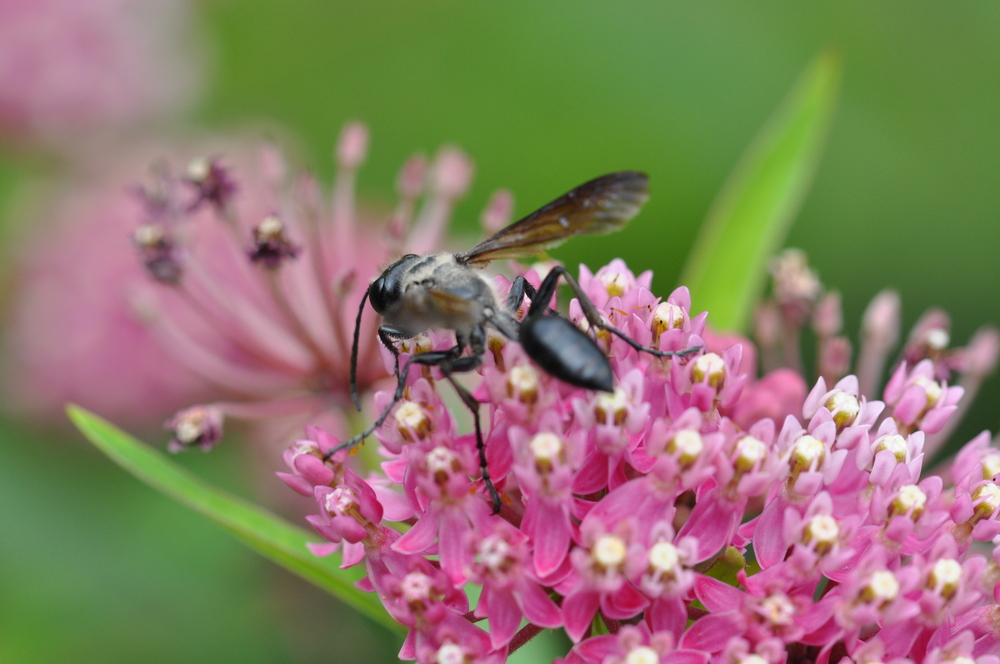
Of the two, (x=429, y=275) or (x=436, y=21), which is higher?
(x=436, y=21)

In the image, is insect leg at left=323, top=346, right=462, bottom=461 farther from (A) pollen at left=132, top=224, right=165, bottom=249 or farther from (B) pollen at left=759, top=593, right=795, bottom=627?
(A) pollen at left=132, top=224, right=165, bottom=249

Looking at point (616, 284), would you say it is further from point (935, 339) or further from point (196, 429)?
point (196, 429)

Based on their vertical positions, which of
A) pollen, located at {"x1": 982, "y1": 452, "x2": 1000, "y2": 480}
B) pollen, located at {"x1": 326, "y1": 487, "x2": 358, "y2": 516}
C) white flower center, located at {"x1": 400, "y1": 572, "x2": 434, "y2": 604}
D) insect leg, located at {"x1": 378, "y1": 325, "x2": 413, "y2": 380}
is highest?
pollen, located at {"x1": 982, "y1": 452, "x2": 1000, "y2": 480}

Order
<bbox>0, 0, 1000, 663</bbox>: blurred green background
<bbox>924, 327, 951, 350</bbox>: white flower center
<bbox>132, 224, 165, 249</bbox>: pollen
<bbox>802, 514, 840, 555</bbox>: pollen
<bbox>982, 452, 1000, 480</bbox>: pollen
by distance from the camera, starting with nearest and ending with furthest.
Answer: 1. <bbox>802, 514, 840, 555</bbox>: pollen
2. <bbox>982, 452, 1000, 480</bbox>: pollen
3. <bbox>924, 327, 951, 350</bbox>: white flower center
4. <bbox>132, 224, 165, 249</bbox>: pollen
5. <bbox>0, 0, 1000, 663</bbox>: blurred green background

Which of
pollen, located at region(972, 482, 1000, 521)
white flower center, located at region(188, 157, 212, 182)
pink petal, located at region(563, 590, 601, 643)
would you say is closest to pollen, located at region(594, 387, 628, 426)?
pink petal, located at region(563, 590, 601, 643)

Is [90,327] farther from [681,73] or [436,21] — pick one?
[681,73]

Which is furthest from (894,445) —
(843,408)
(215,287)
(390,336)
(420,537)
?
(215,287)

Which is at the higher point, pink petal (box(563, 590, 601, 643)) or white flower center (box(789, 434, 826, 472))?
white flower center (box(789, 434, 826, 472))

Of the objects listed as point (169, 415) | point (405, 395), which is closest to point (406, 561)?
point (405, 395)

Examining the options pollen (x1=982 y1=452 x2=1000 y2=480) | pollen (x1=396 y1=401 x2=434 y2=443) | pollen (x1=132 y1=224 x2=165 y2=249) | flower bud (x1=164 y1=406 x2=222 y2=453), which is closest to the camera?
pollen (x1=396 y1=401 x2=434 y2=443)
